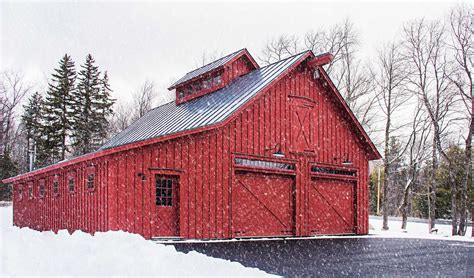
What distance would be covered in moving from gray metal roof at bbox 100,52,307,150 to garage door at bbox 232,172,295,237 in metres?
2.24

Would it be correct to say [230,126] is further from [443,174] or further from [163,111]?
[443,174]

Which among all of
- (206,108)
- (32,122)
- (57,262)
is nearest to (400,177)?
(32,122)

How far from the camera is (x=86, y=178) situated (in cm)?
1543

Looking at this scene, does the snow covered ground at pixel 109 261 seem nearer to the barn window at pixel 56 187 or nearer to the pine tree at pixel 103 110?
the barn window at pixel 56 187

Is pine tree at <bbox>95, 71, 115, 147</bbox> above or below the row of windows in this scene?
above

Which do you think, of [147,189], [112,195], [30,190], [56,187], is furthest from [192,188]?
[30,190]

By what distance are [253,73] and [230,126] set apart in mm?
3975

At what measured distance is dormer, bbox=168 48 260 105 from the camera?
65.9 feet

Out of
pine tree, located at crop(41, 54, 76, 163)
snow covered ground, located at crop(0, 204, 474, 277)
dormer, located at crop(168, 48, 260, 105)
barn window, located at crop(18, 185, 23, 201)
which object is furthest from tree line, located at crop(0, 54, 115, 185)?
snow covered ground, located at crop(0, 204, 474, 277)

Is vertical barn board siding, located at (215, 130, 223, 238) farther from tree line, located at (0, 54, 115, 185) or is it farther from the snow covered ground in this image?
tree line, located at (0, 54, 115, 185)

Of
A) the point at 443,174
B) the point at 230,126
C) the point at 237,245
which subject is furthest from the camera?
the point at 443,174

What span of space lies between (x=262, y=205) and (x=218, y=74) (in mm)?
6020

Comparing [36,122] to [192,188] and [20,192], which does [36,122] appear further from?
[192,188]

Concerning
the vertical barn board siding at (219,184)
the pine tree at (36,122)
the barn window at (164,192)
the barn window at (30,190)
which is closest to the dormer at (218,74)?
the vertical barn board siding at (219,184)
